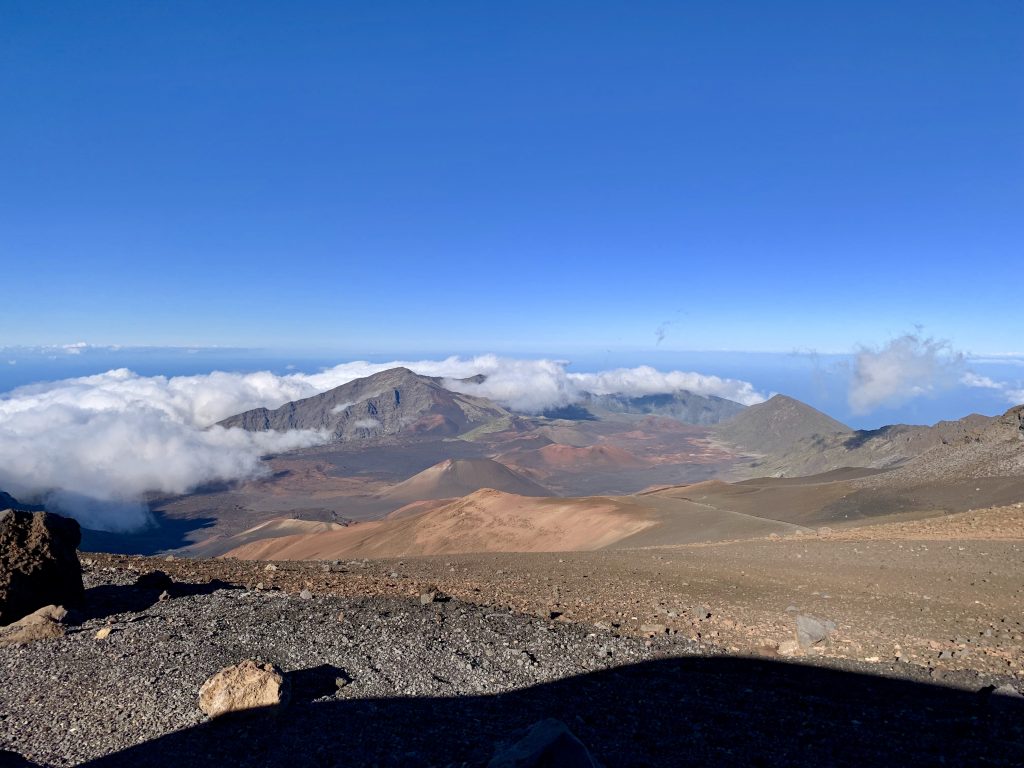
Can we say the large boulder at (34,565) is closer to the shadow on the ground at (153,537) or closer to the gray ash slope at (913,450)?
the gray ash slope at (913,450)

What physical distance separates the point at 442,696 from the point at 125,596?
5693 millimetres

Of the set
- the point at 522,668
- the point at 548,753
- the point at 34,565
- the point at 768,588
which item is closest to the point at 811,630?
the point at 768,588

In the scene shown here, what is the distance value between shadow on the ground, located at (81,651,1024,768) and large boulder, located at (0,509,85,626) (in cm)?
399

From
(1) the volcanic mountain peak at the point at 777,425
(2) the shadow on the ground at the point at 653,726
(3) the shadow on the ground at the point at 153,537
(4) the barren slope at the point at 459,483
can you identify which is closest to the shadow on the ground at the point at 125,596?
(2) the shadow on the ground at the point at 653,726

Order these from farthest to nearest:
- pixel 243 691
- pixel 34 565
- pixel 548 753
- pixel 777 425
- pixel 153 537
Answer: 1. pixel 777 425
2. pixel 153 537
3. pixel 34 565
4. pixel 243 691
5. pixel 548 753

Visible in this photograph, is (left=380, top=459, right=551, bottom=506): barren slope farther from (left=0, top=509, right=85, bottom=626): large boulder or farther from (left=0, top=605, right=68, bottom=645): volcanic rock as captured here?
(left=0, top=605, right=68, bottom=645): volcanic rock

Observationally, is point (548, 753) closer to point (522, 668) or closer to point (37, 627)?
point (522, 668)

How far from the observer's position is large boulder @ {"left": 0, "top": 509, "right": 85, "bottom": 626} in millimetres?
7410

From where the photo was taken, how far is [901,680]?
23.7 feet

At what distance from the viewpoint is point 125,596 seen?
344 inches

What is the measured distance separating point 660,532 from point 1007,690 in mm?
19600

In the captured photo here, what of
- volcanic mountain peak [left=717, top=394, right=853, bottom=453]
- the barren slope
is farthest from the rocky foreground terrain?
volcanic mountain peak [left=717, top=394, right=853, bottom=453]

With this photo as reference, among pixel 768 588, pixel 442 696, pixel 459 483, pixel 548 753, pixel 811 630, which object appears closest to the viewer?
pixel 548 753

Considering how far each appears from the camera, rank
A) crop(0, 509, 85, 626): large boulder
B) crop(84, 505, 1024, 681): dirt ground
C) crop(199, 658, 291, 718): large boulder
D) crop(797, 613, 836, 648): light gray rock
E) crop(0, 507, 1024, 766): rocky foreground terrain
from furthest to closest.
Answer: crop(84, 505, 1024, 681): dirt ground
crop(797, 613, 836, 648): light gray rock
crop(0, 509, 85, 626): large boulder
crop(199, 658, 291, 718): large boulder
crop(0, 507, 1024, 766): rocky foreground terrain
